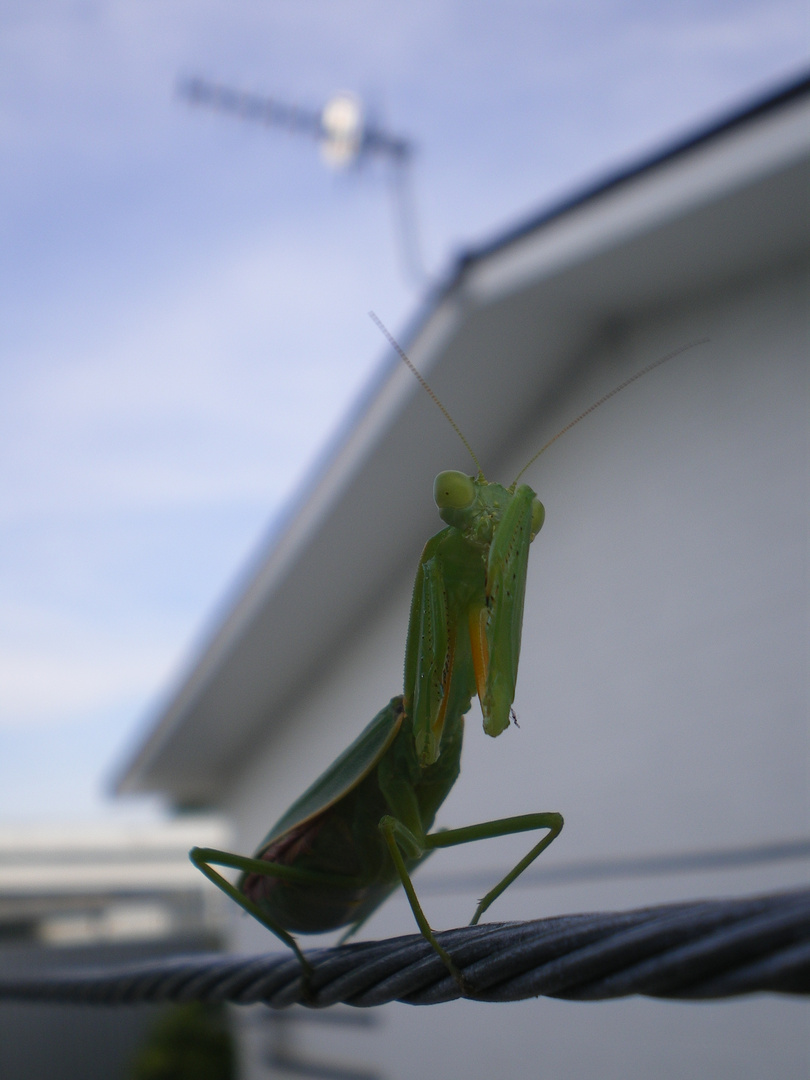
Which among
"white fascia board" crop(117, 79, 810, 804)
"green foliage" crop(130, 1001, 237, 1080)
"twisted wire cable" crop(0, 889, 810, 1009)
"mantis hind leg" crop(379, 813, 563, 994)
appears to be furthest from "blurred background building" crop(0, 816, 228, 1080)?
"twisted wire cable" crop(0, 889, 810, 1009)

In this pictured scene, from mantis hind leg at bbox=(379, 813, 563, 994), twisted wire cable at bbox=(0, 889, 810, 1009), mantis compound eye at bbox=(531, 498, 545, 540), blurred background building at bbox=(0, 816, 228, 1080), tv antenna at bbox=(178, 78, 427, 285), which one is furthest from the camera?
blurred background building at bbox=(0, 816, 228, 1080)

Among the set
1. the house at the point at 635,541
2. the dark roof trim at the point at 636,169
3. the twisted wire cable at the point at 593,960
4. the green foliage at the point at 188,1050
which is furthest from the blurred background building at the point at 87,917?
the twisted wire cable at the point at 593,960

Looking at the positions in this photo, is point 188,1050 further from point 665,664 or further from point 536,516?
point 536,516

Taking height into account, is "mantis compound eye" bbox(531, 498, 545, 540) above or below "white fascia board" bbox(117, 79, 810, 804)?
below

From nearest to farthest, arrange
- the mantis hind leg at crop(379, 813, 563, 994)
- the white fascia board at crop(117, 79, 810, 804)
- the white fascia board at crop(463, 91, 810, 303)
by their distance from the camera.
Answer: the mantis hind leg at crop(379, 813, 563, 994), the white fascia board at crop(463, 91, 810, 303), the white fascia board at crop(117, 79, 810, 804)

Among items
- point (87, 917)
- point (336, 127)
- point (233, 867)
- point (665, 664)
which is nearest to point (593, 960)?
point (233, 867)

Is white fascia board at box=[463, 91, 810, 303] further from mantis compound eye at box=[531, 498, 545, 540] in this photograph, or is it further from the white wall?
mantis compound eye at box=[531, 498, 545, 540]

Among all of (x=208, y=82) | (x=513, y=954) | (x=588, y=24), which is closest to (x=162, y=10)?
(x=208, y=82)
